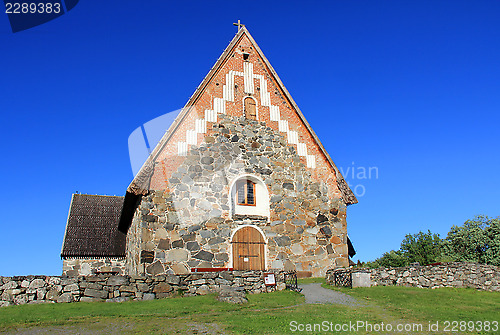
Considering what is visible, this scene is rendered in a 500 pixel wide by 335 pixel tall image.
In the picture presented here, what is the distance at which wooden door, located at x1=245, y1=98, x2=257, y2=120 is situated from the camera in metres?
18.8

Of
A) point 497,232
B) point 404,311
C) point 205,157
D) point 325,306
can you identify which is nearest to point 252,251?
point 205,157

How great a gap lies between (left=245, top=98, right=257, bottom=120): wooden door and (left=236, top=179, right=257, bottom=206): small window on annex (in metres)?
2.95

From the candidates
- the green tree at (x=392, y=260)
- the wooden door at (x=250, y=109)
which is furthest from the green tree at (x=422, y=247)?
the wooden door at (x=250, y=109)

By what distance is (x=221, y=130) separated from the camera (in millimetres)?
18109

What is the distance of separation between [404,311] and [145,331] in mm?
6551

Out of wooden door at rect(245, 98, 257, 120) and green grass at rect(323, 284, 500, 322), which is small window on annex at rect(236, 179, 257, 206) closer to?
wooden door at rect(245, 98, 257, 120)

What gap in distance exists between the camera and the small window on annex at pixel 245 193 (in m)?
17.9

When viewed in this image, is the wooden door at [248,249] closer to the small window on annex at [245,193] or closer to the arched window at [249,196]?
the arched window at [249,196]

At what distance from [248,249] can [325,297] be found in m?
5.04

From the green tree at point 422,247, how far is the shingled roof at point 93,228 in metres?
19.1

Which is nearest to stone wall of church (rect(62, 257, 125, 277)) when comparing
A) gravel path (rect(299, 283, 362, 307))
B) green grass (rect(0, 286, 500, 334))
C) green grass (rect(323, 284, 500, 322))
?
green grass (rect(0, 286, 500, 334))

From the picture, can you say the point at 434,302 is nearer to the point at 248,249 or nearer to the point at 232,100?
the point at 248,249

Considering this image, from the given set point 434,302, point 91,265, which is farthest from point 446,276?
point 91,265

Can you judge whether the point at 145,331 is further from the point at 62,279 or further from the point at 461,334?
the point at 461,334
